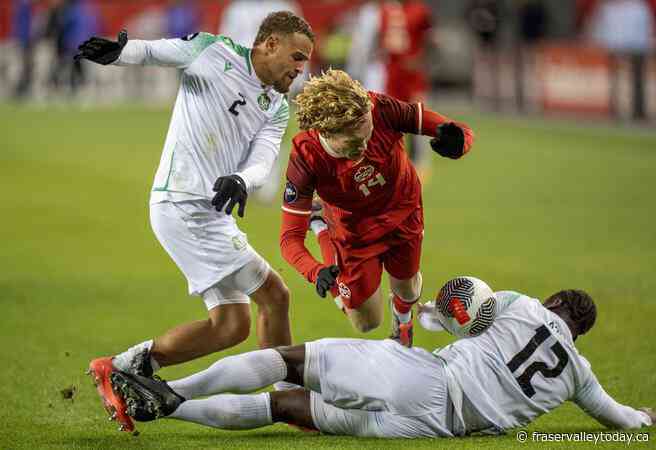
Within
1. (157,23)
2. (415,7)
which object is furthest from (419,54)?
(157,23)

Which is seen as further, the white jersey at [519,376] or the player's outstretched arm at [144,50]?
the player's outstretched arm at [144,50]

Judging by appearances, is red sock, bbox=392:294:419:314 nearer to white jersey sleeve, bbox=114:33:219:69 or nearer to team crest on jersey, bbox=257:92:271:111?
team crest on jersey, bbox=257:92:271:111

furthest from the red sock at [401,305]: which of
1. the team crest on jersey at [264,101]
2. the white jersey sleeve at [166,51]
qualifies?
the white jersey sleeve at [166,51]

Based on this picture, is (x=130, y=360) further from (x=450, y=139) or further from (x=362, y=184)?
(x=450, y=139)

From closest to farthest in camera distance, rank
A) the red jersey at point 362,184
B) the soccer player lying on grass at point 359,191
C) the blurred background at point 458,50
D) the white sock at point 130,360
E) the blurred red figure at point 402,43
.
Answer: the soccer player lying on grass at point 359,191
the white sock at point 130,360
the red jersey at point 362,184
the blurred red figure at point 402,43
the blurred background at point 458,50

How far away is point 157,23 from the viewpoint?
3581 centimetres

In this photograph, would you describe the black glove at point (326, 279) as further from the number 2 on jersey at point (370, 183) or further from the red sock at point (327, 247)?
the red sock at point (327, 247)

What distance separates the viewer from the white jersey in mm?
6602

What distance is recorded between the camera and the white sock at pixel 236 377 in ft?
21.9

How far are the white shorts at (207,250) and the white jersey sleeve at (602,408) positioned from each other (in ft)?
6.94

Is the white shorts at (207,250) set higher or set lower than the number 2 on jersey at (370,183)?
lower

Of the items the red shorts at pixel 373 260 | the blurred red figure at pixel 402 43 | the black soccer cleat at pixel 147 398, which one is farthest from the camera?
the blurred red figure at pixel 402 43

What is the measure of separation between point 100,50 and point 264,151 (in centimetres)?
122

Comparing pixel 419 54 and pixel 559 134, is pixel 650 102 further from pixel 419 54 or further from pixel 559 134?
pixel 419 54
